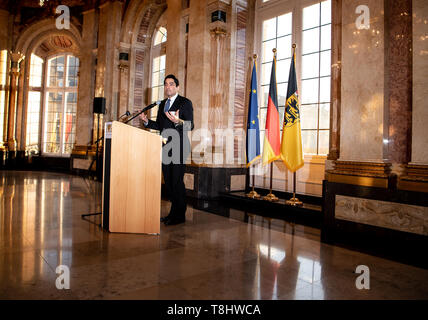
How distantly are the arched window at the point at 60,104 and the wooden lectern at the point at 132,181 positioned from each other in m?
10.4

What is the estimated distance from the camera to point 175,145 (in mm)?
3588

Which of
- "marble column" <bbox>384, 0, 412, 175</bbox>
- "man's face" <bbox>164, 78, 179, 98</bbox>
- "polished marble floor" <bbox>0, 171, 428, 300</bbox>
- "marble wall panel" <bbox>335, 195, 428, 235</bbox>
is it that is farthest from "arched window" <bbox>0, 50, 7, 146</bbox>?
"marble column" <bbox>384, 0, 412, 175</bbox>

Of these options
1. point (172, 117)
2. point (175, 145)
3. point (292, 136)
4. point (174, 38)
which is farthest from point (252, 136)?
point (174, 38)

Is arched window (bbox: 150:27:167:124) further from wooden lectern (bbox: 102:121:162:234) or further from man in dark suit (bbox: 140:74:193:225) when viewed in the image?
wooden lectern (bbox: 102:121:162:234)

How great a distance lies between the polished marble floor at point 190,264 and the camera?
1849 millimetres

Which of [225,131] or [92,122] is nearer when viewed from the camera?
[225,131]

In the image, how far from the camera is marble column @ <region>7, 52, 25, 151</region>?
1180 centimetres

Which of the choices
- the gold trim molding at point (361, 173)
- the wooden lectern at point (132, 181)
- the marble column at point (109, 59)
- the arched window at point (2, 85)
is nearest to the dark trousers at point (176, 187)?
the wooden lectern at point (132, 181)

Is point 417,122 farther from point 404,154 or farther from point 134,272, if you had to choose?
point 134,272

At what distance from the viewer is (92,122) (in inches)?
396

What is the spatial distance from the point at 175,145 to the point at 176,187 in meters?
0.49

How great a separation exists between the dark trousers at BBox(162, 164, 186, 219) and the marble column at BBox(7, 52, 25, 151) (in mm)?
10729

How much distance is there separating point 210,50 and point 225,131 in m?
1.65

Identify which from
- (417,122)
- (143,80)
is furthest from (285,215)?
(143,80)
